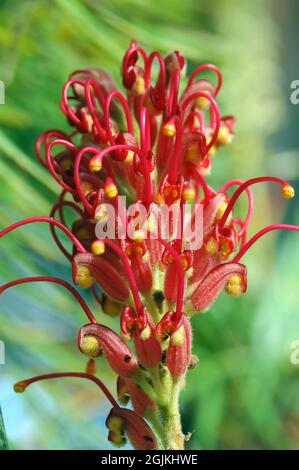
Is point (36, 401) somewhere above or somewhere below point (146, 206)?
below

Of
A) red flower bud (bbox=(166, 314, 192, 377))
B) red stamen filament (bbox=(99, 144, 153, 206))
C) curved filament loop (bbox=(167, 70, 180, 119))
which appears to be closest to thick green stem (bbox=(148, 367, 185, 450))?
red flower bud (bbox=(166, 314, 192, 377))

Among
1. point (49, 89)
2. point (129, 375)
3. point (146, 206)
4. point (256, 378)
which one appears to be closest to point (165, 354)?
point (129, 375)

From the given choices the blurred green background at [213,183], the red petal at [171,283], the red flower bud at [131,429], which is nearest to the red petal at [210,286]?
the red petal at [171,283]

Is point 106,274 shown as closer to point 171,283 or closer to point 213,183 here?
point 171,283

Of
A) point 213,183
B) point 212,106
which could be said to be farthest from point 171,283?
point 213,183

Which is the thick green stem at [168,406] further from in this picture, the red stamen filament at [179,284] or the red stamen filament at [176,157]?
the red stamen filament at [176,157]

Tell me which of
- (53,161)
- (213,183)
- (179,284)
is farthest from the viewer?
(213,183)

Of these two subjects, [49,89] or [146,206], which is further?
[49,89]

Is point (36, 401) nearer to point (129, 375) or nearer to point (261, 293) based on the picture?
point (129, 375)
